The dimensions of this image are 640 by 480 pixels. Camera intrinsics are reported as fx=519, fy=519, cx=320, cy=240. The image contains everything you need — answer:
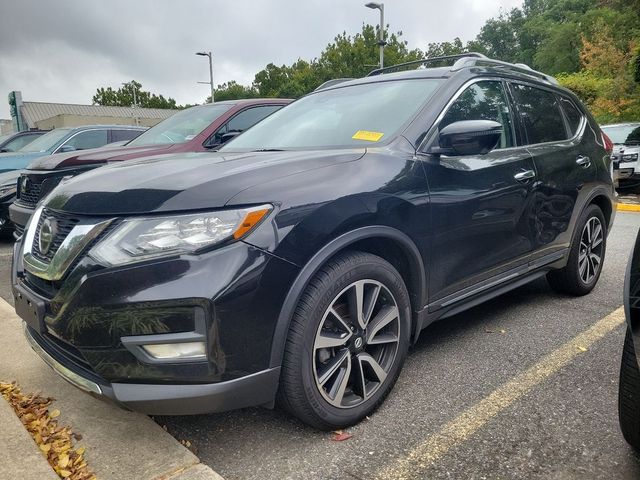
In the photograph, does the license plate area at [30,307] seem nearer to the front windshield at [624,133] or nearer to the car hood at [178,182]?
the car hood at [178,182]

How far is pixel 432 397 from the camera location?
264cm

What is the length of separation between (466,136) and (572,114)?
2.06m

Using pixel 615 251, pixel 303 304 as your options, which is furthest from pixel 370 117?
pixel 615 251

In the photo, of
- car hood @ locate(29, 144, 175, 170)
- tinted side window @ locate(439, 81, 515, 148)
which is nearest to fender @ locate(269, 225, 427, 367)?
tinted side window @ locate(439, 81, 515, 148)

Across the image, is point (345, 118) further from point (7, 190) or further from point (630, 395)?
point (7, 190)

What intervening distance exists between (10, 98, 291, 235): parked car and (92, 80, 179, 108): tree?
8078 cm

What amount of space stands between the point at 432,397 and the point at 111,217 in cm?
176

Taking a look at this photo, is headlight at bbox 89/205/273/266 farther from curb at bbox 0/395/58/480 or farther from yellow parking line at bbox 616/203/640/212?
yellow parking line at bbox 616/203/640/212

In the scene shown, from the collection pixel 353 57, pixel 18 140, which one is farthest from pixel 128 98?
pixel 18 140

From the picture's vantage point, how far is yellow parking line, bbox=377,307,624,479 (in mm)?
2094

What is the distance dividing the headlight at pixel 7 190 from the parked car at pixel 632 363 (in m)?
6.92

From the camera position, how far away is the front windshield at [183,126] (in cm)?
577

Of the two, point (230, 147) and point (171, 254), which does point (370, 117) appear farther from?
point (171, 254)

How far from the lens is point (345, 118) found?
120 inches
